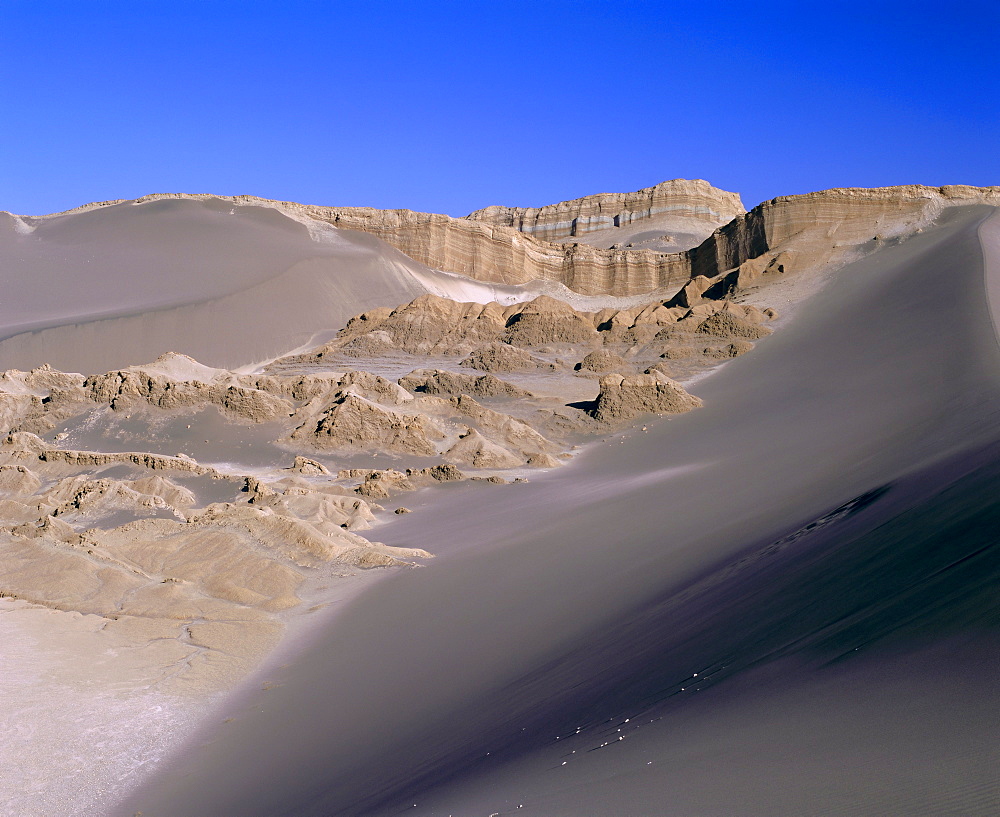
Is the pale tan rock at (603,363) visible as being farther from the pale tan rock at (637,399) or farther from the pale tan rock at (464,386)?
the pale tan rock at (637,399)

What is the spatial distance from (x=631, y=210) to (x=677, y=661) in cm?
7327

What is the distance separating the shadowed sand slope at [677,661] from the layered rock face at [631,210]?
62.3 metres

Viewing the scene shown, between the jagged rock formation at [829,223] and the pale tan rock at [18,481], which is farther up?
the jagged rock formation at [829,223]


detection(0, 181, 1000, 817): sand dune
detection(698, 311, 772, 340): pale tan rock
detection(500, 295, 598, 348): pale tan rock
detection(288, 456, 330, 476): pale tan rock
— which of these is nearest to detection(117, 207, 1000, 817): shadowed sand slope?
detection(0, 181, 1000, 817): sand dune

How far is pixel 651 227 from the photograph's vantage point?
73.4 meters

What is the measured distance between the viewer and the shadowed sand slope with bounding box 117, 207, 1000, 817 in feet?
11.0

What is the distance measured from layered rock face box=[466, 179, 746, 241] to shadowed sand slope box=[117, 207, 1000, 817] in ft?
204

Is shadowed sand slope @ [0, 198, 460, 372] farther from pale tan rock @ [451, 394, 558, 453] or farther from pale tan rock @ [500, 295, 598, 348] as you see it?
pale tan rock @ [451, 394, 558, 453]

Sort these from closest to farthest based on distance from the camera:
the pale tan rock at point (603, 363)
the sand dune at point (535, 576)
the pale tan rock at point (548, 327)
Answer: the sand dune at point (535, 576)
the pale tan rock at point (603, 363)
the pale tan rock at point (548, 327)

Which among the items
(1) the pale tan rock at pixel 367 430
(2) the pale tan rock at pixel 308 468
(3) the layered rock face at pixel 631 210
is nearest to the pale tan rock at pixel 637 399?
(1) the pale tan rock at pixel 367 430

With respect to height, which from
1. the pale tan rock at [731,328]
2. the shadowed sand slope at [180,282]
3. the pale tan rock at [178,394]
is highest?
the shadowed sand slope at [180,282]

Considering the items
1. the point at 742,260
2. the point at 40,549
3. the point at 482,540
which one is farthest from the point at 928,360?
the point at 742,260

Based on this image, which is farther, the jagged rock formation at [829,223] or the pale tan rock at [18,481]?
the jagged rock formation at [829,223]

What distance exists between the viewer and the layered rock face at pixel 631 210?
245ft
